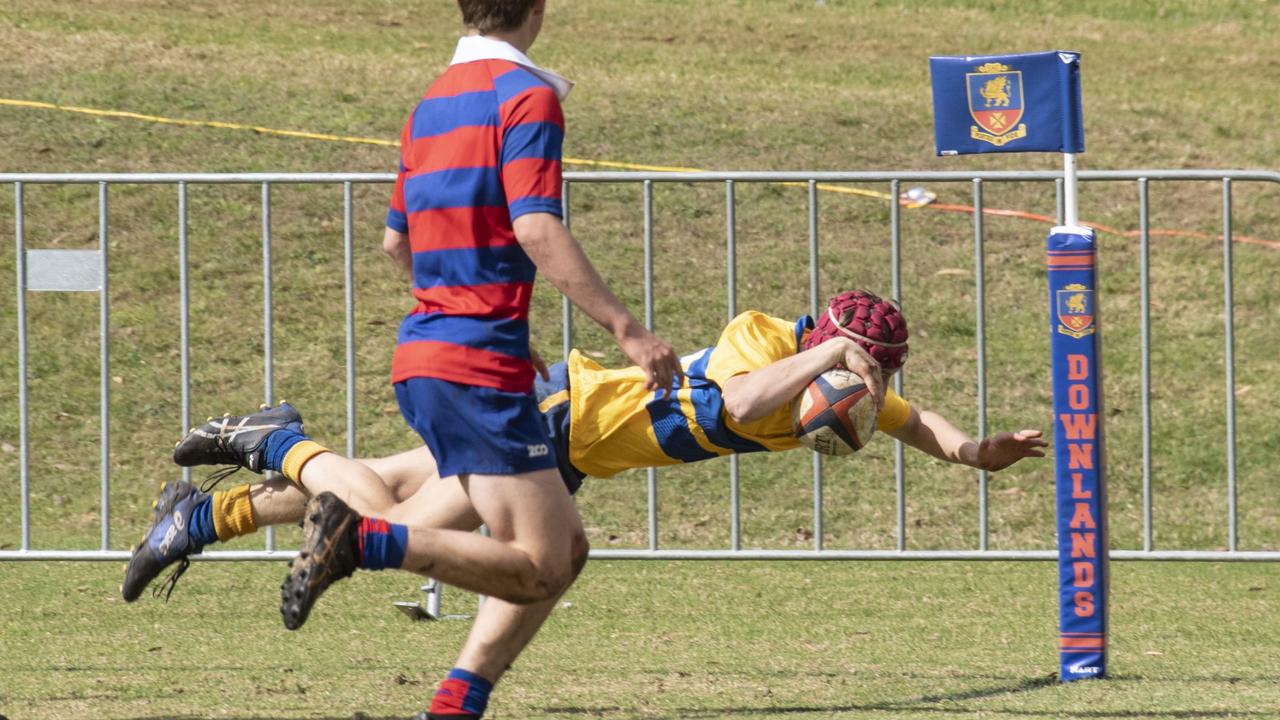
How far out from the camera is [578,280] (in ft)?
12.8

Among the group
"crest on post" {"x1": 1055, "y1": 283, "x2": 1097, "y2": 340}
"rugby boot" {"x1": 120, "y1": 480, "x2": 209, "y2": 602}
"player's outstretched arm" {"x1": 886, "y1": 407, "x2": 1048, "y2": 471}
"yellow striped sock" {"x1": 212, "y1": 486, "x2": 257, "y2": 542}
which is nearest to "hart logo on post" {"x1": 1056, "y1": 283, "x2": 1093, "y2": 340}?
"crest on post" {"x1": 1055, "y1": 283, "x2": 1097, "y2": 340}

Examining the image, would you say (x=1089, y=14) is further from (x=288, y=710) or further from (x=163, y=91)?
(x=288, y=710)

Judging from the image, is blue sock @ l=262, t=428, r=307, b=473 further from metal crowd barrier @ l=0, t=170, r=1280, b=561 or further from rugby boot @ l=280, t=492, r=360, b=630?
metal crowd barrier @ l=0, t=170, r=1280, b=561

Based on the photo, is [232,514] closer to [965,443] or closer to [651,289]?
[965,443]

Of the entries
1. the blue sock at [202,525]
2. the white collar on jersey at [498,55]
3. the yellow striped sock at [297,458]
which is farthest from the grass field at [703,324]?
the white collar on jersey at [498,55]

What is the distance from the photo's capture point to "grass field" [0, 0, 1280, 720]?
576cm

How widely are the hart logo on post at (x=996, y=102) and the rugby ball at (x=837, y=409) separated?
0.93 meters

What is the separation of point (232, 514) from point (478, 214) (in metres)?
1.69

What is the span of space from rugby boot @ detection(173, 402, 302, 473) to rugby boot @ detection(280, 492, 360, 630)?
1442 mm

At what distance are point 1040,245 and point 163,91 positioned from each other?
311 inches

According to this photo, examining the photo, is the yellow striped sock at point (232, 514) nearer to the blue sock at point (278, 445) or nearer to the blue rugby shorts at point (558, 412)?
the blue sock at point (278, 445)

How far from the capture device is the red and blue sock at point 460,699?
435 cm

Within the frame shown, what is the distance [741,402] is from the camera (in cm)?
499

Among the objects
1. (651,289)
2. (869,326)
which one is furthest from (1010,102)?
Answer: (651,289)
